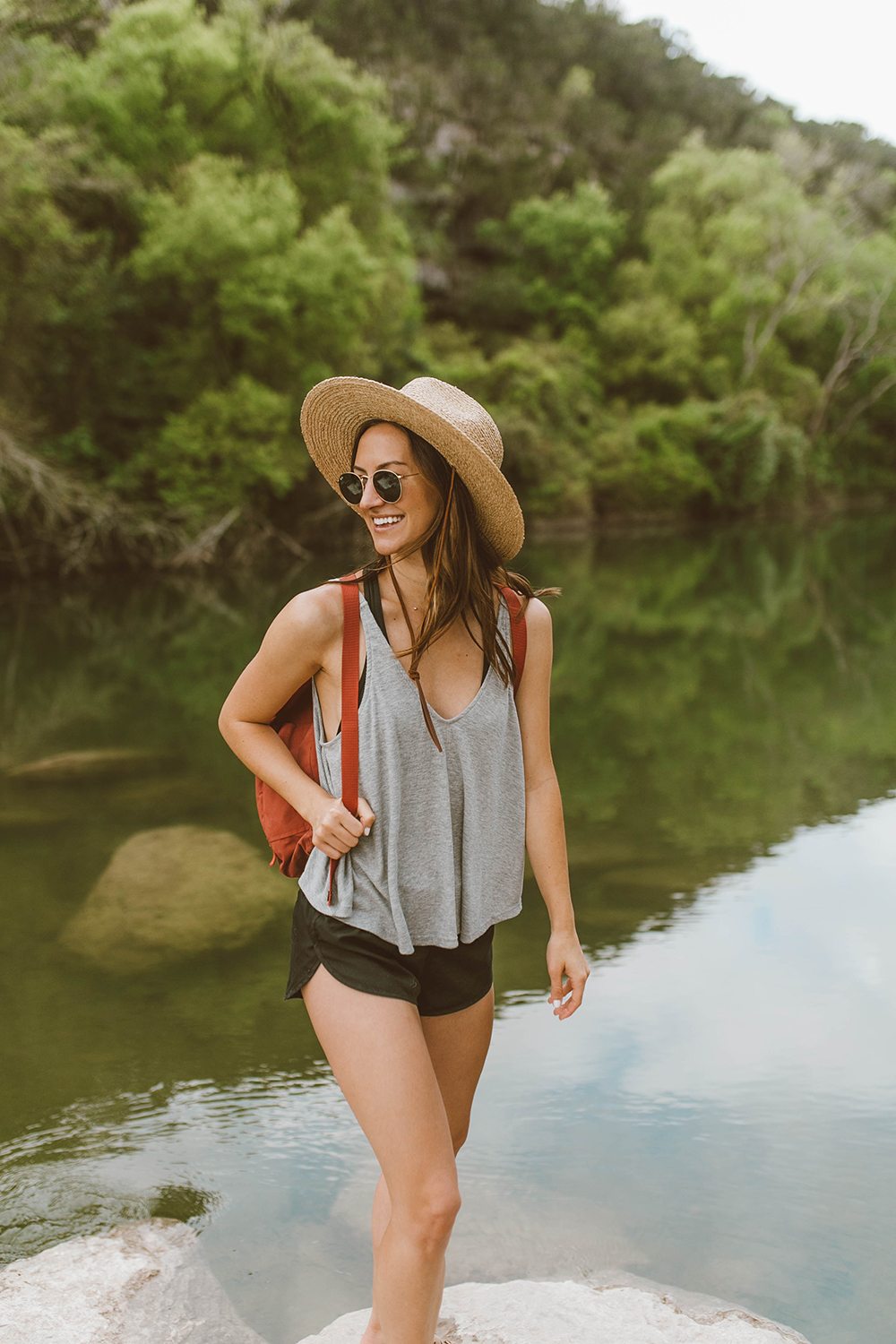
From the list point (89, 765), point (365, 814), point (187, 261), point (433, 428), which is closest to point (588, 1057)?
point (365, 814)

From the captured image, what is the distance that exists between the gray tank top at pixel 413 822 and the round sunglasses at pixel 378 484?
197 millimetres

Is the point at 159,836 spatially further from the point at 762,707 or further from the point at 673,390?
the point at 673,390

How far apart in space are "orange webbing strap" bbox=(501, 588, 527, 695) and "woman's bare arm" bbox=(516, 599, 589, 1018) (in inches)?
0.6

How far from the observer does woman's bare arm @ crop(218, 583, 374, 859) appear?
173 cm

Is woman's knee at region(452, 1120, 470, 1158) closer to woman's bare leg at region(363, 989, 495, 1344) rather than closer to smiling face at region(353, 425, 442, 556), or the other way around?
woman's bare leg at region(363, 989, 495, 1344)

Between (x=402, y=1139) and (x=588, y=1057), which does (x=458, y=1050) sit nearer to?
(x=402, y=1139)

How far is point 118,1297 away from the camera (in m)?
2.27

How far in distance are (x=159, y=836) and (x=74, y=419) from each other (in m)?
18.5

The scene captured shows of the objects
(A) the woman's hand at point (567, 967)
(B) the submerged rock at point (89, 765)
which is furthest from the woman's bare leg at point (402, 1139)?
(B) the submerged rock at point (89, 765)

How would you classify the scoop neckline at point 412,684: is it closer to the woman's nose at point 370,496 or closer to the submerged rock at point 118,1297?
the woman's nose at point 370,496

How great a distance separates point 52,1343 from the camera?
2080 mm

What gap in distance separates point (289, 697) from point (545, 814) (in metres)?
0.53

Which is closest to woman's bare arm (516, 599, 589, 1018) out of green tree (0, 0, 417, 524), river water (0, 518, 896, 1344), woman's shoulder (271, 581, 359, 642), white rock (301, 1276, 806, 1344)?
woman's shoulder (271, 581, 359, 642)

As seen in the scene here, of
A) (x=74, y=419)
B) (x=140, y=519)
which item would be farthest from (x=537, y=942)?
(x=74, y=419)
